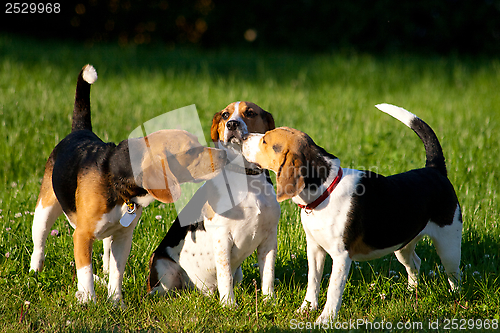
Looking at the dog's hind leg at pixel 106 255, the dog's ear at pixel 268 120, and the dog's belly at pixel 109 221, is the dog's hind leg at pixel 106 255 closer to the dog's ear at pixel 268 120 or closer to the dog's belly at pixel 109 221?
the dog's belly at pixel 109 221

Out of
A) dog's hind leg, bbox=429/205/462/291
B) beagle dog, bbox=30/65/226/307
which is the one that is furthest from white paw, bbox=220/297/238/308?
dog's hind leg, bbox=429/205/462/291

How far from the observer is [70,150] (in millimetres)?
4535

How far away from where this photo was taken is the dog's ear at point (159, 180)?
13.0 feet

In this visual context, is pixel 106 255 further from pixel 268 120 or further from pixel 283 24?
pixel 283 24

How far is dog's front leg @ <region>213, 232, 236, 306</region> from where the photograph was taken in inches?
165

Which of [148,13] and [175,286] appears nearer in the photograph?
[175,286]

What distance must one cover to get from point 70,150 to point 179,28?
17.5 metres

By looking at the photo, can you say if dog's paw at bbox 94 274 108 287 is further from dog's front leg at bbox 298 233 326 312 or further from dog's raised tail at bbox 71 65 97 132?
dog's front leg at bbox 298 233 326 312

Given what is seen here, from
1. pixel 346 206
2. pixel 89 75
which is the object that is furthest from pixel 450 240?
pixel 89 75

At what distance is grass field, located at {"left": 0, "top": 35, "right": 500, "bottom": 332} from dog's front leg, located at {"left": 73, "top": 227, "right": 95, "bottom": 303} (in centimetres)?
11

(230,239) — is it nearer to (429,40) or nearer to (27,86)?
(27,86)

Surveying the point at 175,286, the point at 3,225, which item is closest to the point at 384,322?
the point at 175,286

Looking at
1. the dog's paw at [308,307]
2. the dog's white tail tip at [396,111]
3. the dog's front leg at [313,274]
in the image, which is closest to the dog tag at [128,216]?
the dog's front leg at [313,274]

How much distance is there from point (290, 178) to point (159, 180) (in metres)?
1.03
